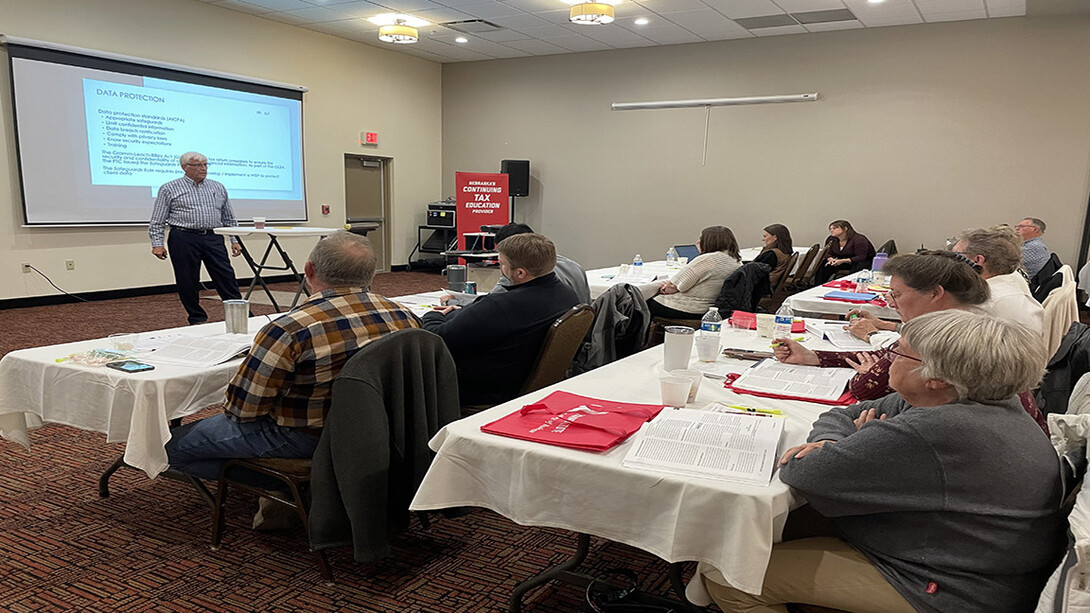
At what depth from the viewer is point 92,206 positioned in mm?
7484

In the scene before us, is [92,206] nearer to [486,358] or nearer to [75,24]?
[75,24]

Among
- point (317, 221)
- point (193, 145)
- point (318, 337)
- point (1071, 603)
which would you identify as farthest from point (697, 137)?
point (1071, 603)

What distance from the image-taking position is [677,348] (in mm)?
2424

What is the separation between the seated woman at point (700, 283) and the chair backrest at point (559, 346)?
2281 mm

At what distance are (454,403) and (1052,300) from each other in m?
2.54

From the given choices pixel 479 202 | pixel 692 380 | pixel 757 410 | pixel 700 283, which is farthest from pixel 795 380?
pixel 479 202

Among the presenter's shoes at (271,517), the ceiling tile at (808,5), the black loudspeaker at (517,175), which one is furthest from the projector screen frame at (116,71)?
the presenter's shoes at (271,517)

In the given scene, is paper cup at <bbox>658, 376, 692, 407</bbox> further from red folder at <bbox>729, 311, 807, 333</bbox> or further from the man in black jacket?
red folder at <bbox>729, 311, 807, 333</bbox>

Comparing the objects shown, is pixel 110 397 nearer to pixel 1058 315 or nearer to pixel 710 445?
pixel 710 445

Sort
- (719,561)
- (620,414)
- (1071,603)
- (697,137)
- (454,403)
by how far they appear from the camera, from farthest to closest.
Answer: (697,137)
(454,403)
(620,414)
(719,561)
(1071,603)

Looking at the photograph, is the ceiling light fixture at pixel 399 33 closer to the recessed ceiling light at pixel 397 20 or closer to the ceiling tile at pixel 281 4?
the recessed ceiling light at pixel 397 20

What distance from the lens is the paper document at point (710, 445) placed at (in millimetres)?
1555

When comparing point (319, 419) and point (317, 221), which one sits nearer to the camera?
point (319, 419)

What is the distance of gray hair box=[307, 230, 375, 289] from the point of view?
7.70 ft
